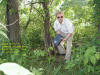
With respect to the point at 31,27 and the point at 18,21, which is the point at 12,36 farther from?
the point at 31,27

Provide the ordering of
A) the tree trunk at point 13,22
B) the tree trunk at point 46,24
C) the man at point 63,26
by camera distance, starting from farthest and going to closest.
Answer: the tree trunk at point 46,24, the tree trunk at point 13,22, the man at point 63,26

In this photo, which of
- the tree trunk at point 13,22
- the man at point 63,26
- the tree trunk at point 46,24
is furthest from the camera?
the tree trunk at point 46,24

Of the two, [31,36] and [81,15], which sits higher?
[81,15]

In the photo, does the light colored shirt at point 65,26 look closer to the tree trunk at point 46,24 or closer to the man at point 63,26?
the man at point 63,26

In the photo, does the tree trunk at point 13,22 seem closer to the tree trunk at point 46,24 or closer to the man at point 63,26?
the man at point 63,26

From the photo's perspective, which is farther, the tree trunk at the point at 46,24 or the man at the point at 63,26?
the tree trunk at the point at 46,24

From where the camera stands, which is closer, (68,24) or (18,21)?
(68,24)

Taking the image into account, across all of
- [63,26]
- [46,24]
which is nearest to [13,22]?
[63,26]

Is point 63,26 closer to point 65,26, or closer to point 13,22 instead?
point 65,26

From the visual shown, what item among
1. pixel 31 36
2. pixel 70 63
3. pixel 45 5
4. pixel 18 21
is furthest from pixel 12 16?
pixel 31 36

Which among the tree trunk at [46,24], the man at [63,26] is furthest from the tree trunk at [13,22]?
the tree trunk at [46,24]

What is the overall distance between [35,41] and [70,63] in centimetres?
582

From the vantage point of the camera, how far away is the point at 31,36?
27.3 feet

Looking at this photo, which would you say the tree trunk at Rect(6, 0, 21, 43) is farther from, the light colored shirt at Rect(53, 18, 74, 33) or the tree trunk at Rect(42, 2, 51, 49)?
the tree trunk at Rect(42, 2, 51, 49)
